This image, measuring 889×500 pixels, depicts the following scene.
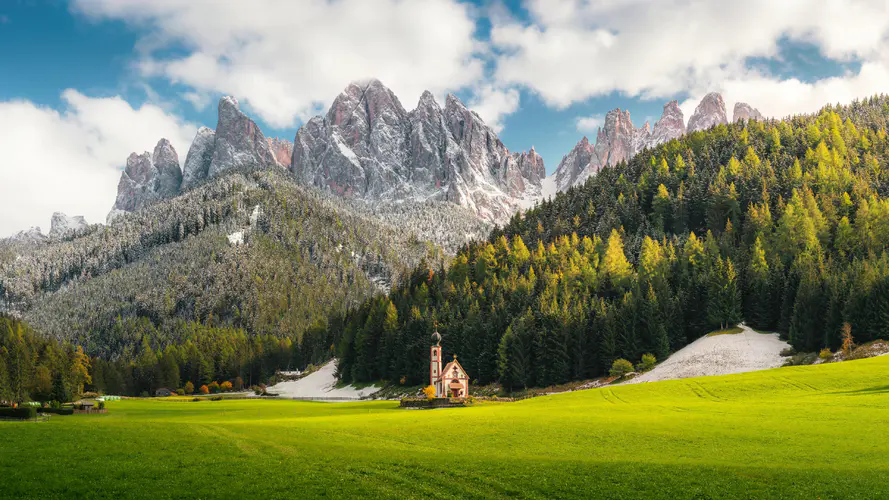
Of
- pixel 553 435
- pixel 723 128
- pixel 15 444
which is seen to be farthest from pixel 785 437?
pixel 723 128

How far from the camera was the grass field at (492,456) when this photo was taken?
22.6 meters

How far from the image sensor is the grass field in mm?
22594

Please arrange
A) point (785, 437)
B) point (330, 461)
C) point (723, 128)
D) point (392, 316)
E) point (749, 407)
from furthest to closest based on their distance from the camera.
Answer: point (723, 128) → point (392, 316) → point (749, 407) → point (785, 437) → point (330, 461)

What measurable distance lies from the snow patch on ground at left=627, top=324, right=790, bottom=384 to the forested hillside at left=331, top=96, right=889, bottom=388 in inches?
136

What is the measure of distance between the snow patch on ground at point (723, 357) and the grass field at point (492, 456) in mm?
35535

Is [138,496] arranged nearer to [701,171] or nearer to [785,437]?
[785,437]

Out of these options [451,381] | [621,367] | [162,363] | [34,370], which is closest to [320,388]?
[162,363]

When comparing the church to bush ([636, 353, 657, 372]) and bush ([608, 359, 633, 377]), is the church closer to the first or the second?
bush ([608, 359, 633, 377])

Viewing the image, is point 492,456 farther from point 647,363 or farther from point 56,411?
point 647,363

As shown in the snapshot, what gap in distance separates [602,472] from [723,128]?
559 feet

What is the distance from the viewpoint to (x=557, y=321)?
99.5 metres

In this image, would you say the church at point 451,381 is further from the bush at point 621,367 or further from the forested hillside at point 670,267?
the bush at point 621,367

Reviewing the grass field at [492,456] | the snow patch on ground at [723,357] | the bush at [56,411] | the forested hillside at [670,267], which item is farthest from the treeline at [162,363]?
the snow patch on ground at [723,357]

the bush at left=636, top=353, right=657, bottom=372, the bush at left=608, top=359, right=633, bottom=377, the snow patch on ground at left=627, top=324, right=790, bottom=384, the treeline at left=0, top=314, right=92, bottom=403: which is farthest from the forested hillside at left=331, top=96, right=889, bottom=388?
the treeline at left=0, top=314, right=92, bottom=403
